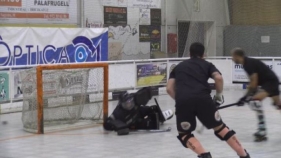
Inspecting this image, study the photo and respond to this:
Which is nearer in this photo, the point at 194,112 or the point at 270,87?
the point at 194,112

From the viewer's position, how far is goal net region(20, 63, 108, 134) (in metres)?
12.4

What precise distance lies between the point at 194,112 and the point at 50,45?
10336 mm

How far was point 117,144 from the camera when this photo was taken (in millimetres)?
11070

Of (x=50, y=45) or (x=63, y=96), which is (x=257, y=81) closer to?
(x=63, y=96)

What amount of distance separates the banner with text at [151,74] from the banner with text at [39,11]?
329 centimetres

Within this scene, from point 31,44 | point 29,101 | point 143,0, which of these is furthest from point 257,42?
point 29,101

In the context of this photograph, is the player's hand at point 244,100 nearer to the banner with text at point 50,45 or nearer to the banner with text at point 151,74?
the banner with text at point 50,45

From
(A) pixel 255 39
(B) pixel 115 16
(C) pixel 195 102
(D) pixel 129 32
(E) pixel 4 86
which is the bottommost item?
A: (E) pixel 4 86

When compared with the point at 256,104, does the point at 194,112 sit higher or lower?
higher

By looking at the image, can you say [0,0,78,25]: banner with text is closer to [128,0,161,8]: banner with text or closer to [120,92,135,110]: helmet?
[128,0,161,8]: banner with text

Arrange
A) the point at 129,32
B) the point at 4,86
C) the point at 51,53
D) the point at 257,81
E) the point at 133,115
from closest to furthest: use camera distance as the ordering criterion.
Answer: the point at 257,81, the point at 133,115, the point at 4,86, the point at 51,53, the point at 129,32

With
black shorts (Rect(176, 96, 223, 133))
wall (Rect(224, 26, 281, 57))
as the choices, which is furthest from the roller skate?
wall (Rect(224, 26, 281, 57))

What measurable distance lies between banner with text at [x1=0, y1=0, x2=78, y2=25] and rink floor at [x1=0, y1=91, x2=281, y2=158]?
649 cm

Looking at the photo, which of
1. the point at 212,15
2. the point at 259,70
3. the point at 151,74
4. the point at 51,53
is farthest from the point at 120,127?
the point at 212,15
